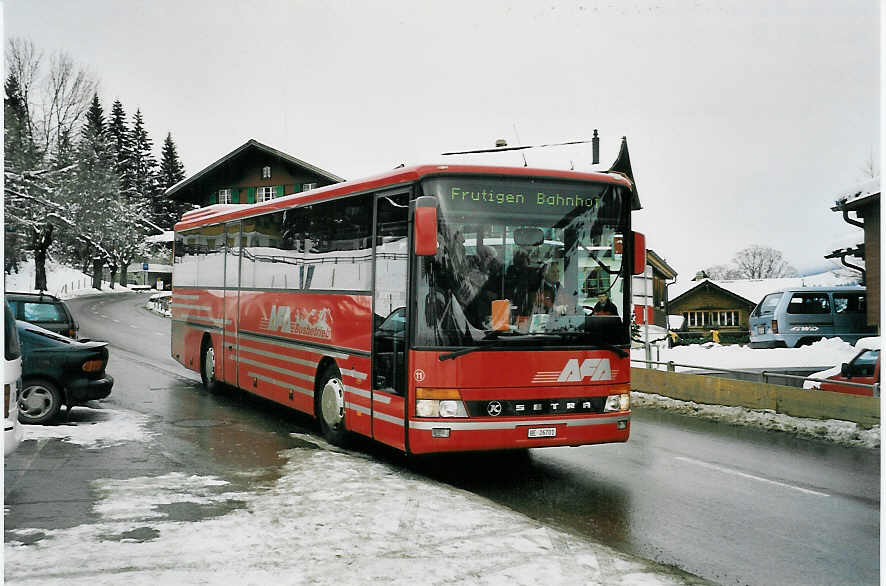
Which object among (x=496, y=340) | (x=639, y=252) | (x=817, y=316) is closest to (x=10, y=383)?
(x=496, y=340)

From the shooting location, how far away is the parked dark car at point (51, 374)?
1123 centimetres

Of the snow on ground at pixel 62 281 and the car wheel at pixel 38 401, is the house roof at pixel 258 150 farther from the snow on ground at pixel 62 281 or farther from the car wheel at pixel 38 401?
the car wheel at pixel 38 401

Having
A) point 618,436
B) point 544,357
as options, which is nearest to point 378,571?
point 544,357

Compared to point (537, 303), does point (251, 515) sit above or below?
below

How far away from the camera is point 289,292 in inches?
465

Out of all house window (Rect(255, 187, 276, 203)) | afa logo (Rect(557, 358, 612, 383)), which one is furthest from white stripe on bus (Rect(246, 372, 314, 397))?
house window (Rect(255, 187, 276, 203))

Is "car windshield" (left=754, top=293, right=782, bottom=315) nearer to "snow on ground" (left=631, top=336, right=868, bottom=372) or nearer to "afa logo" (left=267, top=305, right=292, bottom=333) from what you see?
"snow on ground" (left=631, top=336, right=868, bottom=372)

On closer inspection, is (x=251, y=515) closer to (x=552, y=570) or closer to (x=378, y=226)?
(x=552, y=570)

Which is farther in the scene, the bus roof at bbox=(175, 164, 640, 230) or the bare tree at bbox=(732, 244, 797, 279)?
the bare tree at bbox=(732, 244, 797, 279)

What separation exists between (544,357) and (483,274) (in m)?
1.02

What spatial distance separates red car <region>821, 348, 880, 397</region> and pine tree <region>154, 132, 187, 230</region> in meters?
93.5

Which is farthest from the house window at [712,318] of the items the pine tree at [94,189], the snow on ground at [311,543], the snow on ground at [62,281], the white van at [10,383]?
the white van at [10,383]

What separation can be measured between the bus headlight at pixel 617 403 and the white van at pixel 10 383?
5454 millimetres

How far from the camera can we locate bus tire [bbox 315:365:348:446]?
33.8 feet
